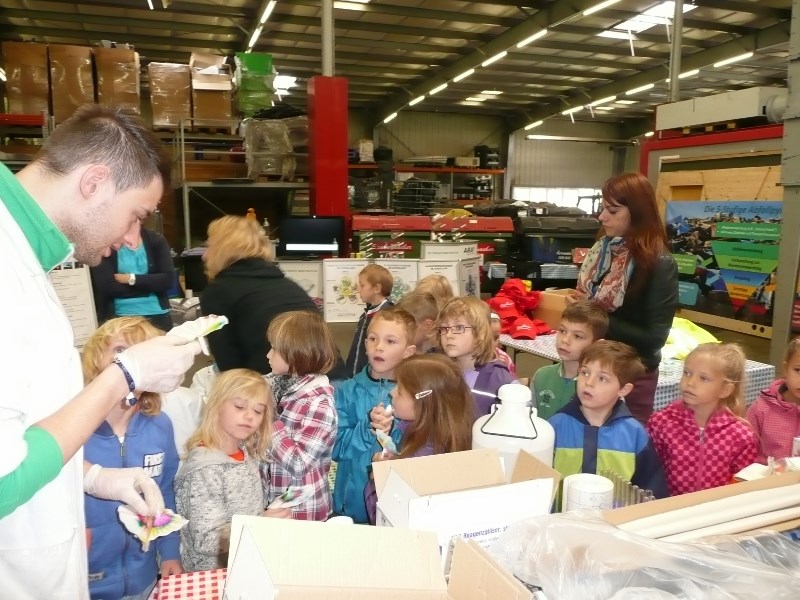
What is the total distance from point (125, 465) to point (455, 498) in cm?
136

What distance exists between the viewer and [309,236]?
267 inches

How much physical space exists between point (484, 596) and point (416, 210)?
11781 mm

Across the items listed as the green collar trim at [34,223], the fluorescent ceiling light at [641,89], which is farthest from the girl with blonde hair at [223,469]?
the fluorescent ceiling light at [641,89]

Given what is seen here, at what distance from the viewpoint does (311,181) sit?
7.30 meters

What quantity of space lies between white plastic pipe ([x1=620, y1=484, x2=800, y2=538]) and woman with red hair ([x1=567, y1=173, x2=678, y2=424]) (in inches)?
57.8

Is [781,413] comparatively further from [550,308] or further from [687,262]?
[687,262]

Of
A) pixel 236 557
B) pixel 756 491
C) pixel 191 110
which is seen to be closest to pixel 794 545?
pixel 756 491

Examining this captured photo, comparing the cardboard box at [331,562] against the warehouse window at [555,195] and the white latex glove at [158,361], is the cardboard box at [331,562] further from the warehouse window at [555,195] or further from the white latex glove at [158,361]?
the warehouse window at [555,195]

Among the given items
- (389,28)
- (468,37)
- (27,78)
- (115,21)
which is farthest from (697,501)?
(115,21)

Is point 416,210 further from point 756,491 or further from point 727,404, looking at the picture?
point 756,491

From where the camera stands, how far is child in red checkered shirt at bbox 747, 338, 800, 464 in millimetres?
2676

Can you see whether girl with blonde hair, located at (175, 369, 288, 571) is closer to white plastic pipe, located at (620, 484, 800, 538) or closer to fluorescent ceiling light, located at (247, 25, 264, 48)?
white plastic pipe, located at (620, 484, 800, 538)

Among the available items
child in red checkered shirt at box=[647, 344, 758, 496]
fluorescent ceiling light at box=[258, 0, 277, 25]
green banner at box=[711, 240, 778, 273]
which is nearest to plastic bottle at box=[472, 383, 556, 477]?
child in red checkered shirt at box=[647, 344, 758, 496]

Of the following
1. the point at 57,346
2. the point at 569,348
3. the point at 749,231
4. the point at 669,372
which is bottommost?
the point at 669,372
